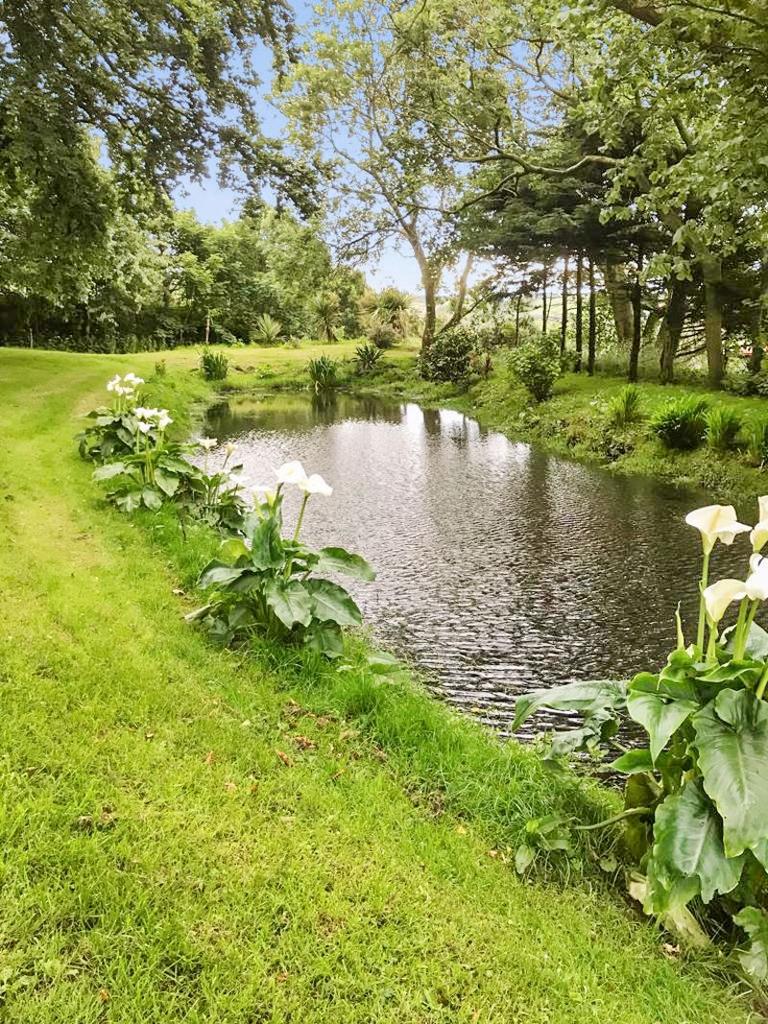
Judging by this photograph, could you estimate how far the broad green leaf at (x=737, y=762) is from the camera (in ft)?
5.93

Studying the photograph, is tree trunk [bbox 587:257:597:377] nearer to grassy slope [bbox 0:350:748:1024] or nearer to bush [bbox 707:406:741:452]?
bush [bbox 707:406:741:452]

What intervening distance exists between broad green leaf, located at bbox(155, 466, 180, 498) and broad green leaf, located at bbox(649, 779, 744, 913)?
5.04 meters

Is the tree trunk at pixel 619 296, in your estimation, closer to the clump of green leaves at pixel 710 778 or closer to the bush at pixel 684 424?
the bush at pixel 684 424

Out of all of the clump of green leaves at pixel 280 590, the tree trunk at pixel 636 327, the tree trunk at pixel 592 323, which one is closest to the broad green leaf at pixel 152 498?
the clump of green leaves at pixel 280 590

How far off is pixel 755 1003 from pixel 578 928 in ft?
1.76

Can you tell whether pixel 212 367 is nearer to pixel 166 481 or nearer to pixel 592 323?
pixel 592 323

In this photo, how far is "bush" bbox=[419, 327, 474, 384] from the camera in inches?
803

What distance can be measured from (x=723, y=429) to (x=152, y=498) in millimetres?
Answer: 7781

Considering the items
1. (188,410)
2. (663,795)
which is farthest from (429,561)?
(188,410)

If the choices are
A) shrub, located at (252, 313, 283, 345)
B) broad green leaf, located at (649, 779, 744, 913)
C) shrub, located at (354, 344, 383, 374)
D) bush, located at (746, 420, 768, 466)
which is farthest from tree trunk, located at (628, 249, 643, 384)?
shrub, located at (252, 313, 283, 345)

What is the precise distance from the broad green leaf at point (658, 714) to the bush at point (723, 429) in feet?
26.0

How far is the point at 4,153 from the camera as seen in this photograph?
435 inches

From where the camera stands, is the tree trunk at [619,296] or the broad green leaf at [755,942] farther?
the tree trunk at [619,296]

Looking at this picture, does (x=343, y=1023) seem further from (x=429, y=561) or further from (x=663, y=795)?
(x=429, y=561)
